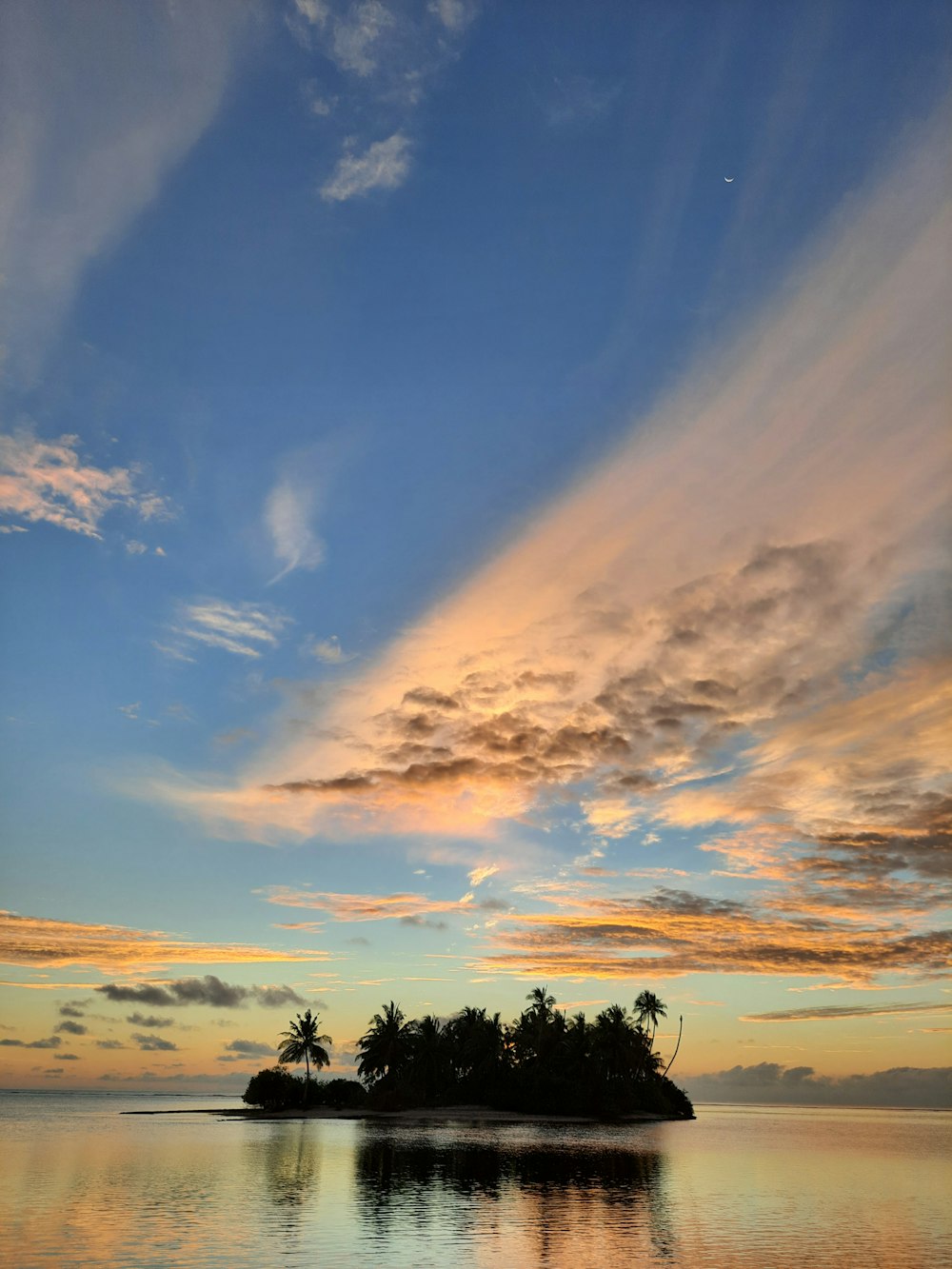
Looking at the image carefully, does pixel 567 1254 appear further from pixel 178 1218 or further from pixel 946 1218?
pixel 946 1218

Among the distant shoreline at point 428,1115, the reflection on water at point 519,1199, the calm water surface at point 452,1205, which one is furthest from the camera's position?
the distant shoreline at point 428,1115

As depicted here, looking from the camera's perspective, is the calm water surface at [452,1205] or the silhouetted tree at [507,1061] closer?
the calm water surface at [452,1205]

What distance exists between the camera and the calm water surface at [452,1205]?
1246 inches

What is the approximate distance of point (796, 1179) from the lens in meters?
60.9

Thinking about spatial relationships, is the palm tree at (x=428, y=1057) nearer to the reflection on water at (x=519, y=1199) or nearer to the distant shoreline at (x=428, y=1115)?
the distant shoreline at (x=428, y=1115)

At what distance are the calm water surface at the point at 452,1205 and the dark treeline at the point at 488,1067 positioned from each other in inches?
2030

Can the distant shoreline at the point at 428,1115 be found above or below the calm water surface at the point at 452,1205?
above

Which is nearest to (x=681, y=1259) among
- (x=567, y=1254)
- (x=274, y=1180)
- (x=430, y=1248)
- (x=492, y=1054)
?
(x=567, y=1254)

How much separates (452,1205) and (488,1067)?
97816 millimetres

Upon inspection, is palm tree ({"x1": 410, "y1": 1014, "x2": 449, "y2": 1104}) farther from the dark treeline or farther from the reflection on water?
the reflection on water

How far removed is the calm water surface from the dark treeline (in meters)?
51.6

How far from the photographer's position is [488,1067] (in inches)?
5241

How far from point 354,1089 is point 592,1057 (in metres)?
34.5

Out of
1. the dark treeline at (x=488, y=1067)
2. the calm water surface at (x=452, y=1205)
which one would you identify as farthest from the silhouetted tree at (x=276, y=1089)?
the calm water surface at (x=452, y=1205)
